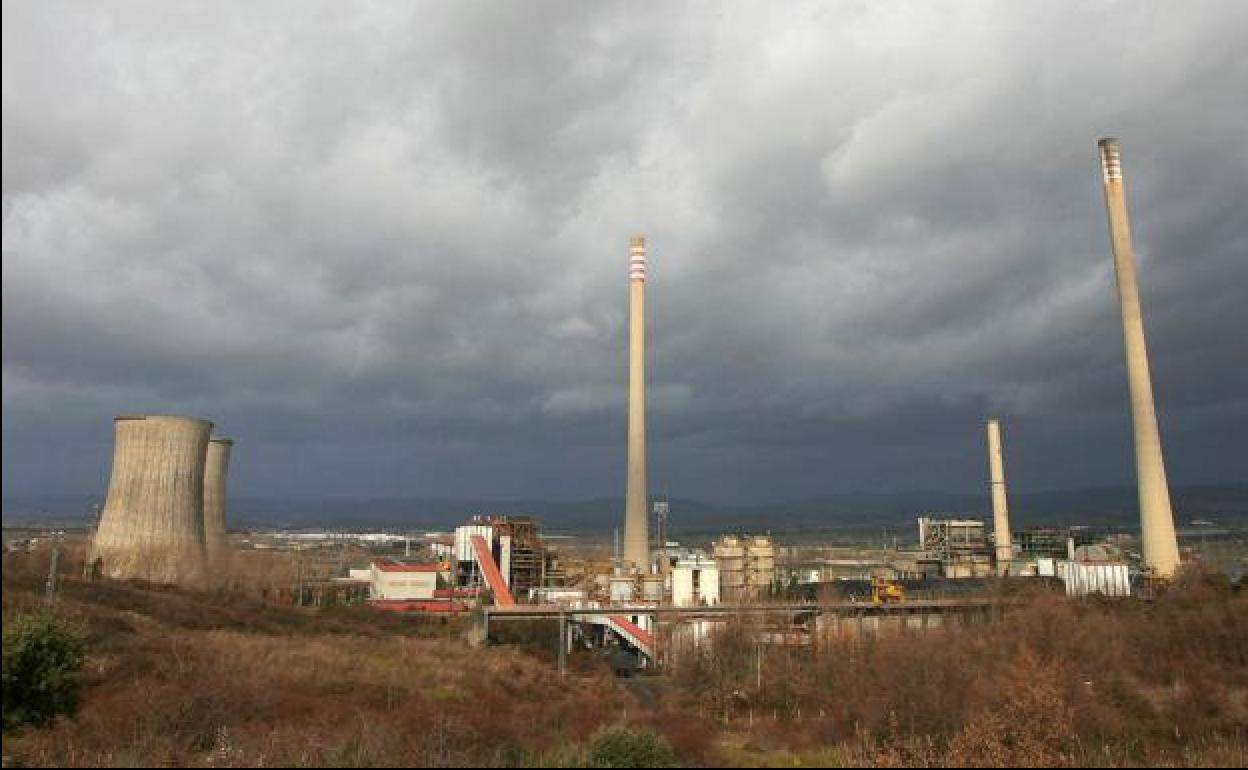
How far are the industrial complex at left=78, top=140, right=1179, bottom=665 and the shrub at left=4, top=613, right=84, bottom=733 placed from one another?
1983cm

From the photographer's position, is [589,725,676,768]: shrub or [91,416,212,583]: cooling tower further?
[91,416,212,583]: cooling tower

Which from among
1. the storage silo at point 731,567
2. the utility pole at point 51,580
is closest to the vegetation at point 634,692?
the utility pole at point 51,580

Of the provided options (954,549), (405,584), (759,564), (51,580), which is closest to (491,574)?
(405,584)

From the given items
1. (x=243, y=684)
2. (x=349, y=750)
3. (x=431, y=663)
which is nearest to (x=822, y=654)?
(x=431, y=663)

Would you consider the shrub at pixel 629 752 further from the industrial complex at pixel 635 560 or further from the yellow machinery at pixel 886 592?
the yellow machinery at pixel 886 592

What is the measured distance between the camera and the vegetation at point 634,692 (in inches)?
456

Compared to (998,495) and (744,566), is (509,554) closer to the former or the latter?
(744,566)

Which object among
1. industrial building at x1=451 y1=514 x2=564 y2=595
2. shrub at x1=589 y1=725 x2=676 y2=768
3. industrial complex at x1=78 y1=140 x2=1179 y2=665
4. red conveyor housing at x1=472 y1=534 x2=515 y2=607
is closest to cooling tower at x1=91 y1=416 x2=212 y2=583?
industrial complex at x1=78 y1=140 x2=1179 y2=665

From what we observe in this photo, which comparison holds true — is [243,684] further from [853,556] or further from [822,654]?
[853,556]

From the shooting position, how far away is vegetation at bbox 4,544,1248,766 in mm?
11578

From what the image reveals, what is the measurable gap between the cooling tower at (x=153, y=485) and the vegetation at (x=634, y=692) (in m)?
1.90

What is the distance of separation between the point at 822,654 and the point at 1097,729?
8.91m

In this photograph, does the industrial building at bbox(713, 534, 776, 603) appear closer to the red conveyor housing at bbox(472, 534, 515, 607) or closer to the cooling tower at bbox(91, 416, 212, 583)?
the red conveyor housing at bbox(472, 534, 515, 607)

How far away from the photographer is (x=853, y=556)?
324 feet
